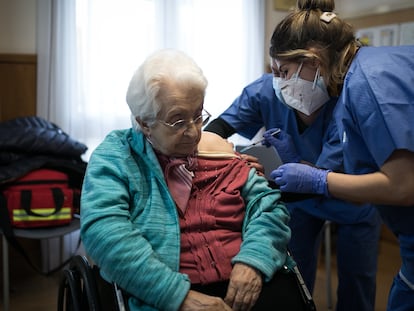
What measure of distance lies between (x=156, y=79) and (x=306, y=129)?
757 mm

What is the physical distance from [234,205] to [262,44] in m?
2.24

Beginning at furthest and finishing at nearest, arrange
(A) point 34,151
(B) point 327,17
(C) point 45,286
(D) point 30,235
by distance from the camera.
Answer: (C) point 45,286 < (A) point 34,151 < (D) point 30,235 < (B) point 327,17

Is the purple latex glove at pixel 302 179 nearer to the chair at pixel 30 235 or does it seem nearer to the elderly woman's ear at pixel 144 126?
the elderly woman's ear at pixel 144 126

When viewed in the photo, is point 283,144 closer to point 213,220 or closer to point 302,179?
point 302,179

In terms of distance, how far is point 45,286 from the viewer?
8.99ft

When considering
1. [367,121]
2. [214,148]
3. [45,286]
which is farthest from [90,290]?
[45,286]

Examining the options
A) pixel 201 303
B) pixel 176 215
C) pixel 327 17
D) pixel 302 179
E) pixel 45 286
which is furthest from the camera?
pixel 45 286

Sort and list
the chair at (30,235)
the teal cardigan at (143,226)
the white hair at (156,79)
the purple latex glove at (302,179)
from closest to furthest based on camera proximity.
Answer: the teal cardigan at (143,226) < the white hair at (156,79) < the purple latex glove at (302,179) < the chair at (30,235)

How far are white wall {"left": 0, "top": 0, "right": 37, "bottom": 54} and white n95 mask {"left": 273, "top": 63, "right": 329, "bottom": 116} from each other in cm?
177

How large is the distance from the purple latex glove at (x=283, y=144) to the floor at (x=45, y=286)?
43.3 inches

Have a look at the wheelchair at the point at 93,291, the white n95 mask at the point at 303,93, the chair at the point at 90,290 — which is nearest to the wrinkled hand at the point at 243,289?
the wheelchair at the point at 93,291

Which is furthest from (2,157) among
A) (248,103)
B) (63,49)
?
(248,103)

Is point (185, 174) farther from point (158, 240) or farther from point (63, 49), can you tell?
point (63, 49)

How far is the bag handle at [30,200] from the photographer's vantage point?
7.31ft
